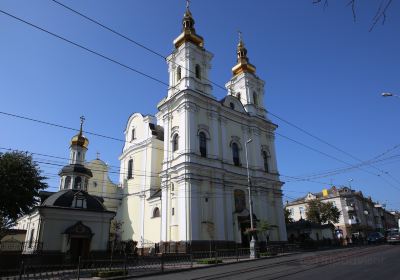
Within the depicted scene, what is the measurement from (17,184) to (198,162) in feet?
49.4

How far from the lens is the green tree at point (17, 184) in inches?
918

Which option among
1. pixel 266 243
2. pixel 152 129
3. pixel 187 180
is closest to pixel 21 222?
pixel 152 129

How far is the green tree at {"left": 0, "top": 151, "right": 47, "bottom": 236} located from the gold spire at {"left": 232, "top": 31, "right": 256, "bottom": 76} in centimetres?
2803

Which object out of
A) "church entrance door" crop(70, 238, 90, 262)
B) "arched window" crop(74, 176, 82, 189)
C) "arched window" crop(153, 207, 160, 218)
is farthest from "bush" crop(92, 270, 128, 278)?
"arched window" crop(74, 176, 82, 189)

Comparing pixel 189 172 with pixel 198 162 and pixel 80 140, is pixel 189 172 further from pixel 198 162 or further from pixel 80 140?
pixel 80 140

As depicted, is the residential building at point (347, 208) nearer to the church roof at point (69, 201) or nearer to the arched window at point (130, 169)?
the arched window at point (130, 169)

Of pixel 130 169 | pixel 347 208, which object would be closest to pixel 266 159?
pixel 130 169

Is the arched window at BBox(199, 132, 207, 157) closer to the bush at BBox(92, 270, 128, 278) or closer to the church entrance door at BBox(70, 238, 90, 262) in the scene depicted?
the church entrance door at BBox(70, 238, 90, 262)

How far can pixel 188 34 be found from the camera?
3625 centimetres

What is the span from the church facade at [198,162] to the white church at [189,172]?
99 millimetres

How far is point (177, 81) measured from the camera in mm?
36094

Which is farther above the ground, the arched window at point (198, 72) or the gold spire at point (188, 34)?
the gold spire at point (188, 34)

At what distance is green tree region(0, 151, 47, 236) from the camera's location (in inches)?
918

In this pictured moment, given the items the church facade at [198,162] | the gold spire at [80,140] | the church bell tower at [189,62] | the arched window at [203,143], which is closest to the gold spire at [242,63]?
the church facade at [198,162]
